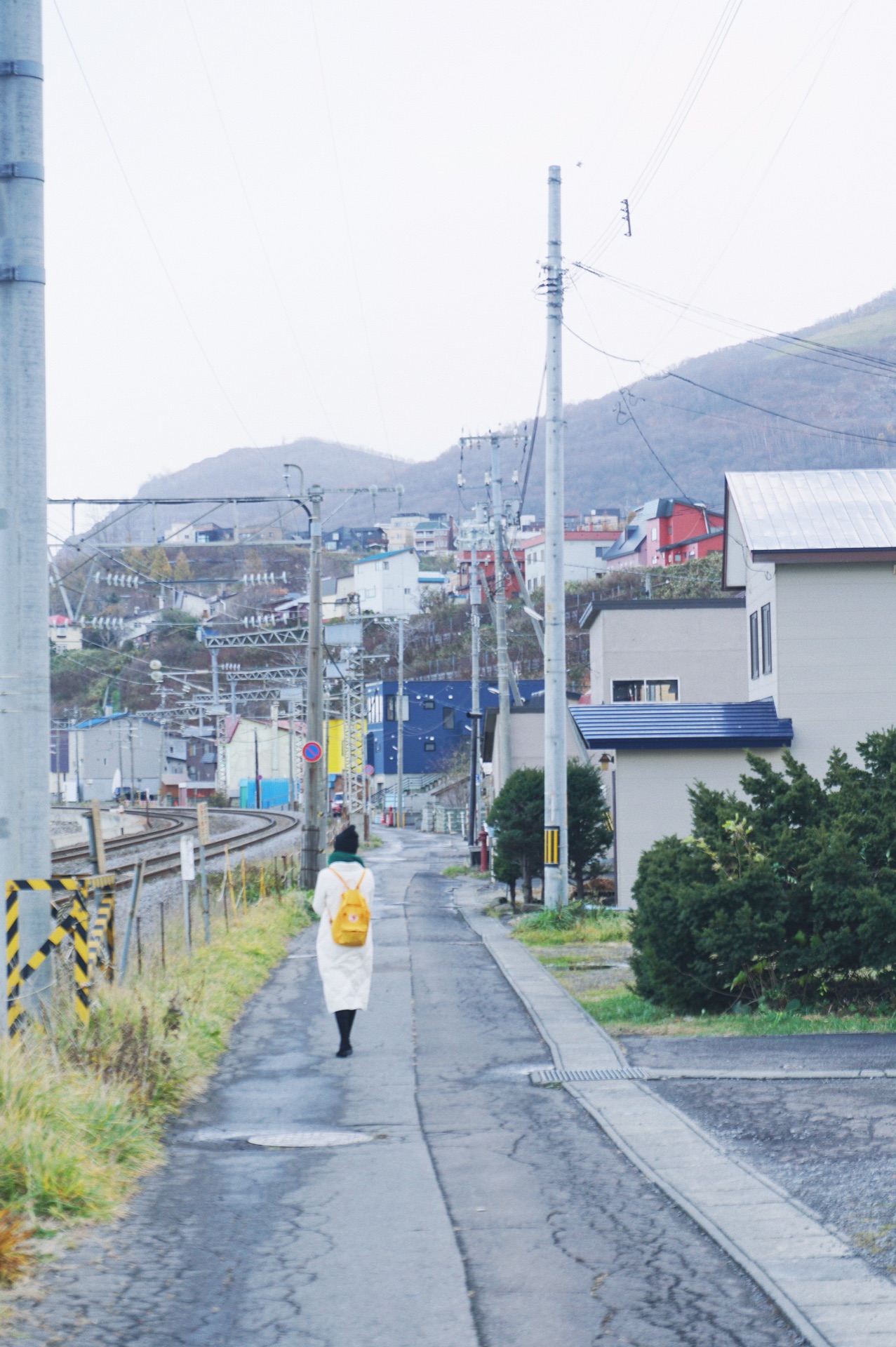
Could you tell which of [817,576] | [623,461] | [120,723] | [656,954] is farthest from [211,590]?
[656,954]

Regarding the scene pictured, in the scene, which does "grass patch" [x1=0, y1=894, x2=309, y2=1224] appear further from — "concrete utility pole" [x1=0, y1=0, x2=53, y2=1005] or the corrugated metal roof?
the corrugated metal roof

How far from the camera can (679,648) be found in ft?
111

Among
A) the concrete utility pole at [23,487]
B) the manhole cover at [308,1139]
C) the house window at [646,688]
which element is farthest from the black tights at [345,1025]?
the house window at [646,688]

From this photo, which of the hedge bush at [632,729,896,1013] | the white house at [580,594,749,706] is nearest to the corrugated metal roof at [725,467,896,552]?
the white house at [580,594,749,706]

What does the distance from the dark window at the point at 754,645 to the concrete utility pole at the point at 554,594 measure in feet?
14.5

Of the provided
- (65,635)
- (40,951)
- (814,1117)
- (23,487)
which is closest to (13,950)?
(40,951)

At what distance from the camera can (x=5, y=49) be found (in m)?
8.34

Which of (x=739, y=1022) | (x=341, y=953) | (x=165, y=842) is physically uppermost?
(x=341, y=953)

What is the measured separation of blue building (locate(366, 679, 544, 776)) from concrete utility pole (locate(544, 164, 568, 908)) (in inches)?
2511

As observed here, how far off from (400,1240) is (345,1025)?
4906 millimetres

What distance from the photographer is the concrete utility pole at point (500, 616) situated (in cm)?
3500

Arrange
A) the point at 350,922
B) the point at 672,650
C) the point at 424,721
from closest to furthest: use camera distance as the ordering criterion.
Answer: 1. the point at 350,922
2. the point at 672,650
3. the point at 424,721

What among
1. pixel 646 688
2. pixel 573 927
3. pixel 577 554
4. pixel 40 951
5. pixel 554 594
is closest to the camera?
pixel 40 951

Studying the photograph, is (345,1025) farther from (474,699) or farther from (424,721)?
(424,721)
